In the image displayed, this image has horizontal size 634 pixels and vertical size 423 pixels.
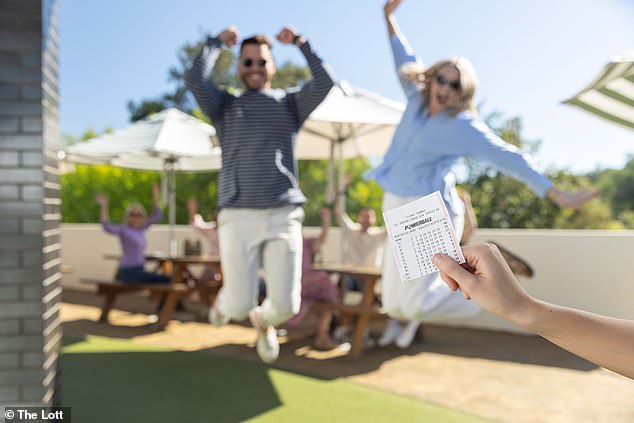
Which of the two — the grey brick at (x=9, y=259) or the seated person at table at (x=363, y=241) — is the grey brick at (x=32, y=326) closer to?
the grey brick at (x=9, y=259)

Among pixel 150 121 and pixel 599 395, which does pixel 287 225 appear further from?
pixel 150 121

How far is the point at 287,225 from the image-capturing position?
11.0ft

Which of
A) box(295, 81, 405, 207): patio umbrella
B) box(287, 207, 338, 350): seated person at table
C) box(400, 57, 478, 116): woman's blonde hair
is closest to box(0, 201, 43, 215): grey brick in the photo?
box(400, 57, 478, 116): woman's blonde hair

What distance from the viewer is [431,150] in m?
2.96

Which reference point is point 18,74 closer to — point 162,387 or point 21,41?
point 21,41

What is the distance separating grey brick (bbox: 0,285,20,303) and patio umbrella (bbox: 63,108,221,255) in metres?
4.04

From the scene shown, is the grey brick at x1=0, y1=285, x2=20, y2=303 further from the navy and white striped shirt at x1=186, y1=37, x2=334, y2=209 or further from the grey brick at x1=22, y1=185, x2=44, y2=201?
the navy and white striped shirt at x1=186, y1=37, x2=334, y2=209

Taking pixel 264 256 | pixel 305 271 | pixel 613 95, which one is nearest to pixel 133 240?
pixel 305 271

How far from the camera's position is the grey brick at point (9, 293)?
6.79ft

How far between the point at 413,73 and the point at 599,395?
2.28m

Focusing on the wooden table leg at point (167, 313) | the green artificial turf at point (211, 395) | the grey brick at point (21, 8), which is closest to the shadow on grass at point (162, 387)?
the green artificial turf at point (211, 395)

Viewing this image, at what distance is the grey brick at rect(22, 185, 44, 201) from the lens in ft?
6.85

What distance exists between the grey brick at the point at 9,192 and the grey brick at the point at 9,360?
0.52 metres

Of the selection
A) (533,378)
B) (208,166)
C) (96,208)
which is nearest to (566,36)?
(96,208)
